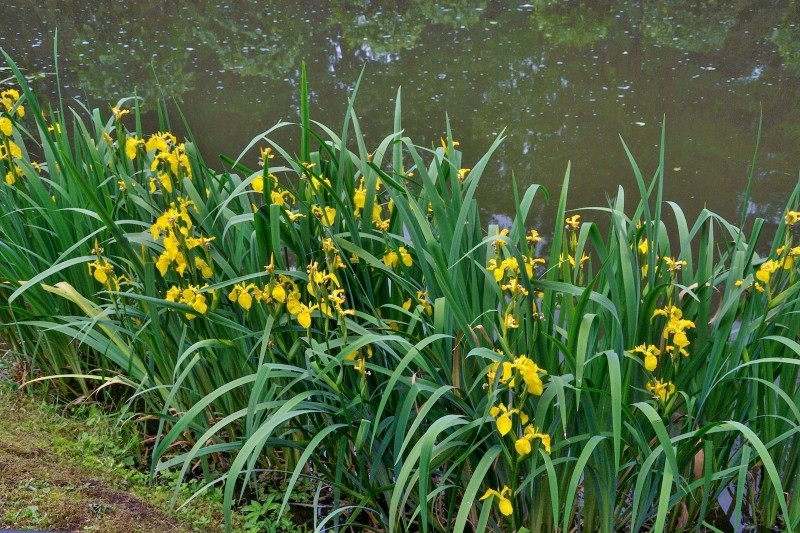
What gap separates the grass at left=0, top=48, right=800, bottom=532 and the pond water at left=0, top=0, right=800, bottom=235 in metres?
2.46

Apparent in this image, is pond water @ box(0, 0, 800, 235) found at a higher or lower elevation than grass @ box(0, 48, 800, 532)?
lower

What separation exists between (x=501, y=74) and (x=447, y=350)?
5.24m

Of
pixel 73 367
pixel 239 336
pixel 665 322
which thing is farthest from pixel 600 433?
pixel 73 367

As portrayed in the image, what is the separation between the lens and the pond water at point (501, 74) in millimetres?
5000

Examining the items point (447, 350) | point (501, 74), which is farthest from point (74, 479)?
point (501, 74)

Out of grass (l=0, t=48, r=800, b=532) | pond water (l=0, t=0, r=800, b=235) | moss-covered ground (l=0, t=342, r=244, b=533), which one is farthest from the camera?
pond water (l=0, t=0, r=800, b=235)

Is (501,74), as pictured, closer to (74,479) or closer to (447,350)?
(447,350)

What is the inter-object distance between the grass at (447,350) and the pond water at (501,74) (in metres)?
2.46

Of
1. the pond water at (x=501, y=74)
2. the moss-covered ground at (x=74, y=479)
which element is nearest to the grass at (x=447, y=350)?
the moss-covered ground at (x=74, y=479)

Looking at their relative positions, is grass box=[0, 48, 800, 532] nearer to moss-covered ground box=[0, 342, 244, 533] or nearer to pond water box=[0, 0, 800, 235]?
moss-covered ground box=[0, 342, 244, 533]

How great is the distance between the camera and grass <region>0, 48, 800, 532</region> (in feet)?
5.42

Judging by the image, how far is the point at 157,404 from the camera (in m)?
2.45

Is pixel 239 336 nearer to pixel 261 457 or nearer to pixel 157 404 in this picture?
pixel 261 457

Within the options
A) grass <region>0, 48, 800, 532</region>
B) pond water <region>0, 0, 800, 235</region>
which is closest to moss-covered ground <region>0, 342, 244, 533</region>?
grass <region>0, 48, 800, 532</region>
